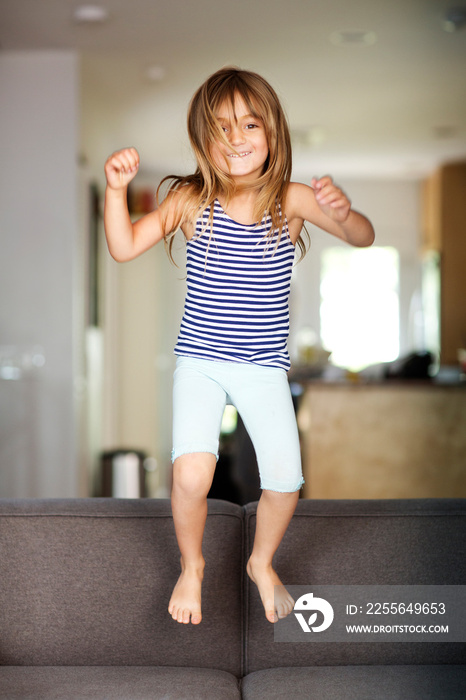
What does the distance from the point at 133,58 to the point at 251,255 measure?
9.88ft

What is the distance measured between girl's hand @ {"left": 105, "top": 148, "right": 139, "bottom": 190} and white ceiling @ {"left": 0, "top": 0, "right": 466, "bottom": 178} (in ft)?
5.78

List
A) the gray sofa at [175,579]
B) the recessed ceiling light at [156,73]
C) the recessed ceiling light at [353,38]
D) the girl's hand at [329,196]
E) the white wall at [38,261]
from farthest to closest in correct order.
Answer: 1. the recessed ceiling light at [156,73]
2. the white wall at [38,261]
3. the recessed ceiling light at [353,38]
4. the gray sofa at [175,579]
5. the girl's hand at [329,196]

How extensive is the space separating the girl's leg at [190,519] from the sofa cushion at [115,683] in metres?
0.13

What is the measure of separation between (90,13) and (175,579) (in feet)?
8.85

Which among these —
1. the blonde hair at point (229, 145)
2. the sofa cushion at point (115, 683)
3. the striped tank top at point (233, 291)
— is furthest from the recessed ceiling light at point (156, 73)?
the sofa cushion at point (115, 683)

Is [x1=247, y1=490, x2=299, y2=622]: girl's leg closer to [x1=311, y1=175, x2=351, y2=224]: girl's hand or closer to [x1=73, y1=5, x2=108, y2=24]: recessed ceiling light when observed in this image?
[x1=311, y1=175, x2=351, y2=224]: girl's hand

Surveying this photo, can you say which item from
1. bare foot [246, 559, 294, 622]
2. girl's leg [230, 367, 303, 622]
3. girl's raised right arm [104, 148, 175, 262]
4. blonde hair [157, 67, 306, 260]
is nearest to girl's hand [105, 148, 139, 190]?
girl's raised right arm [104, 148, 175, 262]

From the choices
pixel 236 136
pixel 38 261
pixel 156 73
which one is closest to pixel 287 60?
pixel 156 73

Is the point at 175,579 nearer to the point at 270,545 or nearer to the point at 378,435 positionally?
the point at 270,545

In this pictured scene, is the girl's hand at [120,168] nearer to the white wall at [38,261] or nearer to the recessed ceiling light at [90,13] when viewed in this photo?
the recessed ceiling light at [90,13]

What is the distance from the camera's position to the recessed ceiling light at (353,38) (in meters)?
3.63

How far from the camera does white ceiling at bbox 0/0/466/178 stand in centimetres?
338

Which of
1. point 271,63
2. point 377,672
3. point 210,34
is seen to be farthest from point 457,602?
point 271,63

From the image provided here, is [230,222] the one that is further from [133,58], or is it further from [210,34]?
[133,58]
